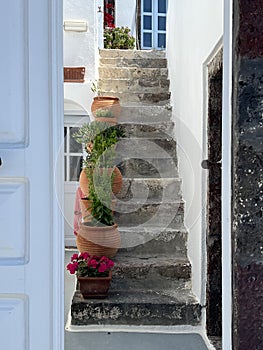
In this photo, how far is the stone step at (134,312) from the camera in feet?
10.7

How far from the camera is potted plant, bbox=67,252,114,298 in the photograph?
3.36 meters

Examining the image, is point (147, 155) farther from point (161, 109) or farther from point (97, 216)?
point (97, 216)

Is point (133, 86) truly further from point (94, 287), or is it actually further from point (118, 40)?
point (94, 287)

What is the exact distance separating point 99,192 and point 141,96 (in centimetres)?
185

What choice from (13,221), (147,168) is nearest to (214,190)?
(147,168)

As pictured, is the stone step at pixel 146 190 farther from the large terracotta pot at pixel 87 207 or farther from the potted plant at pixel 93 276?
the potted plant at pixel 93 276

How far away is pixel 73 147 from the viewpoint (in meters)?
5.35

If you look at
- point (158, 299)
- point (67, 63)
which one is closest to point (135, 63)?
point (67, 63)

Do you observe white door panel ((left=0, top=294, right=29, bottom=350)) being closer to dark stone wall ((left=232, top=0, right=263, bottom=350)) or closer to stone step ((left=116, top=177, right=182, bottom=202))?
dark stone wall ((left=232, top=0, right=263, bottom=350))

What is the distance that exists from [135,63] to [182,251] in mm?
2872

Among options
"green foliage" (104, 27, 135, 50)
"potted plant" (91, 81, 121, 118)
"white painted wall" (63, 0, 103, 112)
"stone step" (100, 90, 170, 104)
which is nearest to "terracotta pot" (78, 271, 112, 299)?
"potted plant" (91, 81, 121, 118)

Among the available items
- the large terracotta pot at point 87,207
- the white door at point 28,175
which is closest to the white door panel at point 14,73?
the white door at point 28,175

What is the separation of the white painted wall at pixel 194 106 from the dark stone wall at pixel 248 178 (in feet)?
4.29

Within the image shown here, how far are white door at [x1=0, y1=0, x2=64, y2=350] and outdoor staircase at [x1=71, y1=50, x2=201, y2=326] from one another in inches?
71.2
